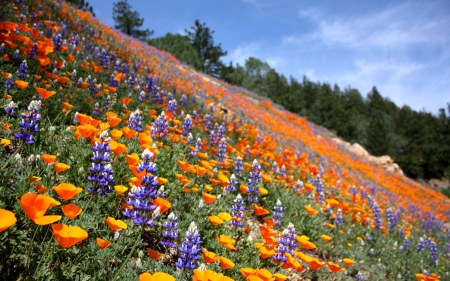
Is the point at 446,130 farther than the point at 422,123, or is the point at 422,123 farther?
the point at 422,123

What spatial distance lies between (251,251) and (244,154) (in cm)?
374

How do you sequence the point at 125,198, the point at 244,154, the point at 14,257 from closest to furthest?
the point at 14,257 → the point at 125,198 → the point at 244,154

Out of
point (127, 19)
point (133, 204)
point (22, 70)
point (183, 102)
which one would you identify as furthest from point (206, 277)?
point (127, 19)

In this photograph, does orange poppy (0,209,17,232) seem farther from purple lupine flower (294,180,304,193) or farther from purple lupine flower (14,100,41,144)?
purple lupine flower (294,180,304,193)

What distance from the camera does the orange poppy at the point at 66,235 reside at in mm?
1407

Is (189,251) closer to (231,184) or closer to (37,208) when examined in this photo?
(37,208)

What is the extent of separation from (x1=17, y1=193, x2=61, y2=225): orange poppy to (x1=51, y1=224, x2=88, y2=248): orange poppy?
5 cm

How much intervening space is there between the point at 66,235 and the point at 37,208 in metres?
0.23

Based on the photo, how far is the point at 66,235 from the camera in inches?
56.6

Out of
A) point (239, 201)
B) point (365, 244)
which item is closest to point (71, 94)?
point (239, 201)

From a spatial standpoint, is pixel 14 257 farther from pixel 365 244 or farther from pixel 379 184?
pixel 379 184

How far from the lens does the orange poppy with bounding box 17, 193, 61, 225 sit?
4.52ft

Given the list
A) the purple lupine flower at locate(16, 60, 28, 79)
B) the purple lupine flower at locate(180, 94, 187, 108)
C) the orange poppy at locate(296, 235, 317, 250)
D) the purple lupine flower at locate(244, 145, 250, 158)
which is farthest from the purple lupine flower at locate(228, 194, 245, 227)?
the purple lupine flower at locate(180, 94, 187, 108)

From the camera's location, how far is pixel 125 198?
9.87ft
